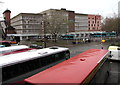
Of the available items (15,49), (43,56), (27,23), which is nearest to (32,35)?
(27,23)

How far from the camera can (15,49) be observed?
9.71 m

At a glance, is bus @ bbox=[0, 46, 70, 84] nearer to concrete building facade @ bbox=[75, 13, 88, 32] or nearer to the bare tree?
the bare tree

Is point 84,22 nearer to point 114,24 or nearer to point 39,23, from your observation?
point 39,23

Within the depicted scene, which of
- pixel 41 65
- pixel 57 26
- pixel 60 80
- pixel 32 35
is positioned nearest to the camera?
pixel 60 80

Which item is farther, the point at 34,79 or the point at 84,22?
the point at 84,22

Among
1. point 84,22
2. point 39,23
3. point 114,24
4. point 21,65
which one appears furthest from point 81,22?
point 21,65

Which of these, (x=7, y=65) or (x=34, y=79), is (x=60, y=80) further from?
(x=7, y=65)

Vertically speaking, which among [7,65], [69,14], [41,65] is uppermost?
[69,14]

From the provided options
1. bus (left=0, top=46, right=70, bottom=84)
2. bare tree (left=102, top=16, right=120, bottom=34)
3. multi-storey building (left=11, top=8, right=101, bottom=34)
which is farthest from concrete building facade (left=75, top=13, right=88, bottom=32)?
bus (left=0, top=46, right=70, bottom=84)

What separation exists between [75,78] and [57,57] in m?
4.65

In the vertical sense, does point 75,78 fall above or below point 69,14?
below

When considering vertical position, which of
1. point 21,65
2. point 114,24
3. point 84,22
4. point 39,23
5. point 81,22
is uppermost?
point 84,22

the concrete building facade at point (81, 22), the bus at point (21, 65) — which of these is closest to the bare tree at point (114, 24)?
the bus at point (21, 65)

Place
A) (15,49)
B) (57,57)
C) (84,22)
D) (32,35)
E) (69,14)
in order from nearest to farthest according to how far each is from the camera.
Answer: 1. (57,57)
2. (15,49)
3. (32,35)
4. (69,14)
5. (84,22)
